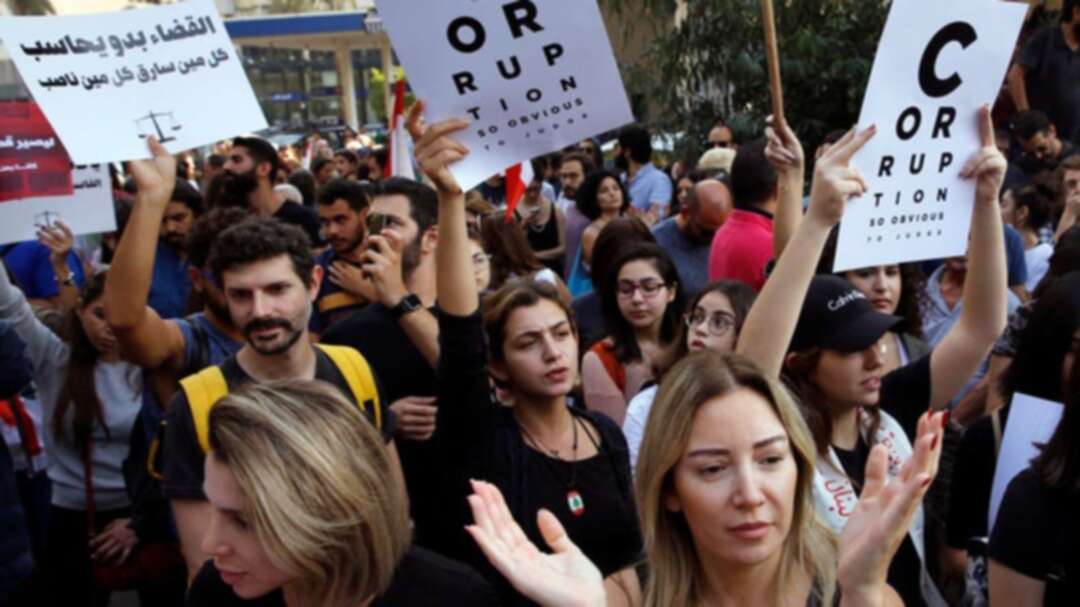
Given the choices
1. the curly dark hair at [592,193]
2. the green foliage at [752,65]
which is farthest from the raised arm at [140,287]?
the green foliage at [752,65]

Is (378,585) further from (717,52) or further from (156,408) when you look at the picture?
(717,52)

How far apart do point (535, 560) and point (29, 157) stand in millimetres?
4890

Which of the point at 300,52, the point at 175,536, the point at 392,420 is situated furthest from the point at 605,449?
the point at 300,52

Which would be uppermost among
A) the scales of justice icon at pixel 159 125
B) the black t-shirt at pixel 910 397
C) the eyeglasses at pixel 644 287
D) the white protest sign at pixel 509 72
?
the scales of justice icon at pixel 159 125

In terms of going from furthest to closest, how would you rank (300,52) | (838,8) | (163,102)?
(300,52) < (838,8) < (163,102)

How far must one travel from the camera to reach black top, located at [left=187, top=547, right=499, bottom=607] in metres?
2.68

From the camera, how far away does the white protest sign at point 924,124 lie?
3977 millimetres

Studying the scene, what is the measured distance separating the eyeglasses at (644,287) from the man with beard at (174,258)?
101 inches

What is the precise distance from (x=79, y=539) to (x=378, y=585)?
3158mm

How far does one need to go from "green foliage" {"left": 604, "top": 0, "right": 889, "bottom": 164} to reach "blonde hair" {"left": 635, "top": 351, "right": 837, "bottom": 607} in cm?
734

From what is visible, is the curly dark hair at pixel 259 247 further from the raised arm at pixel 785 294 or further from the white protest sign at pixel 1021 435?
the white protest sign at pixel 1021 435

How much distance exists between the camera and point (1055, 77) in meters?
10.7

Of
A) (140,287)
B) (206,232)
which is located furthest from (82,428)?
(140,287)

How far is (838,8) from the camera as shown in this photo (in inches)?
408
